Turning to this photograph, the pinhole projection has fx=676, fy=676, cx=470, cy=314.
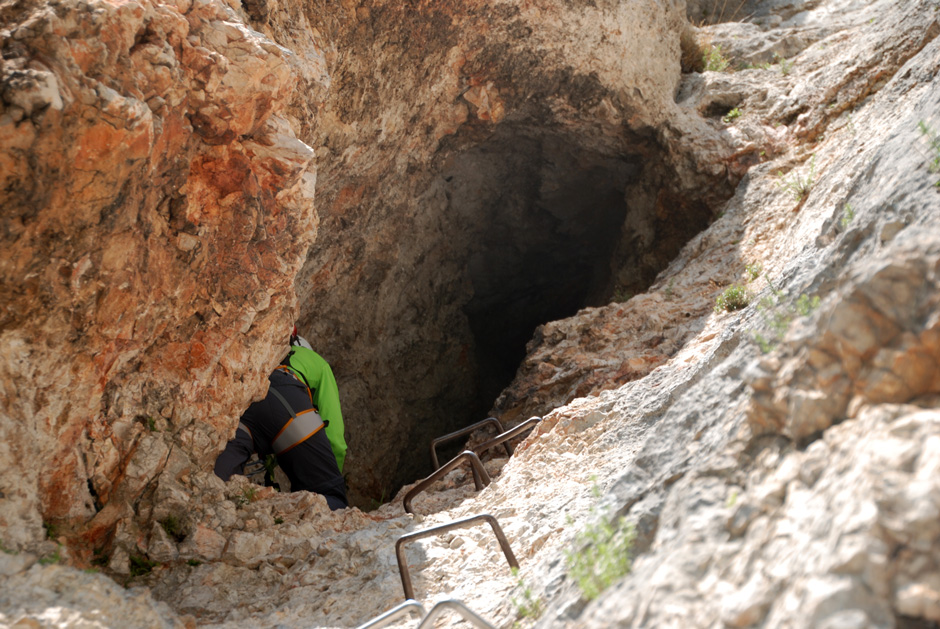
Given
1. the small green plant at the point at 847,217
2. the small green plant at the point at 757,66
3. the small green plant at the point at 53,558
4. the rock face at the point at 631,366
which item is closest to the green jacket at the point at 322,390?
the rock face at the point at 631,366

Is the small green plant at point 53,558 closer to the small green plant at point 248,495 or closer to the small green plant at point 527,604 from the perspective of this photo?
the small green plant at point 248,495

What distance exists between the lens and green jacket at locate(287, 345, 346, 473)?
4.89 m

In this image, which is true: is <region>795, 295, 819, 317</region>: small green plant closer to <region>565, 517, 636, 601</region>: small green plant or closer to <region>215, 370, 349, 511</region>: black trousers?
<region>565, 517, 636, 601</region>: small green plant

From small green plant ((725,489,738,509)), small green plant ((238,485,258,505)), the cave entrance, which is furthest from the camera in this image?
the cave entrance

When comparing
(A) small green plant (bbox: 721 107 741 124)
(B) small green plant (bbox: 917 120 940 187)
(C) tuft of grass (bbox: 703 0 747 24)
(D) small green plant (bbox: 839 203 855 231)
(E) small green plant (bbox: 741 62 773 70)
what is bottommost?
(D) small green plant (bbox: 839 203 855 231)

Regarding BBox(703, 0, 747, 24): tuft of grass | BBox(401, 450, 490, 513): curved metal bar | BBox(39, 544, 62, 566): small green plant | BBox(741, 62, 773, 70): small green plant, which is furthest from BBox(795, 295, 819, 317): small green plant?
BBox(703, 0, 747, 24): tuft of grass

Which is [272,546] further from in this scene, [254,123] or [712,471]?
[712,471]

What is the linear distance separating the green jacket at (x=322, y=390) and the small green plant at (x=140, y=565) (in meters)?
1.86

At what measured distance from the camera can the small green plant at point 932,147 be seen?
204 centimetres

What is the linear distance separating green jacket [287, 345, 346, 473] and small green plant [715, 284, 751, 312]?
2816 mm

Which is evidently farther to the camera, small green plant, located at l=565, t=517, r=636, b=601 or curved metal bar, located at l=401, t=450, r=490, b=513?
curved metal bar, located at l=401, t=450, r=490, b=513

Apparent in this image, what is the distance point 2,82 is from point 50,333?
0.96 meters

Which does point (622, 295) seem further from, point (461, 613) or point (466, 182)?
point (461, 613)

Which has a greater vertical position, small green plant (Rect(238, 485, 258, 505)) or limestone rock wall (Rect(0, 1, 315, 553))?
limestone rock wall (Rect(0, 1, 315, 553))
